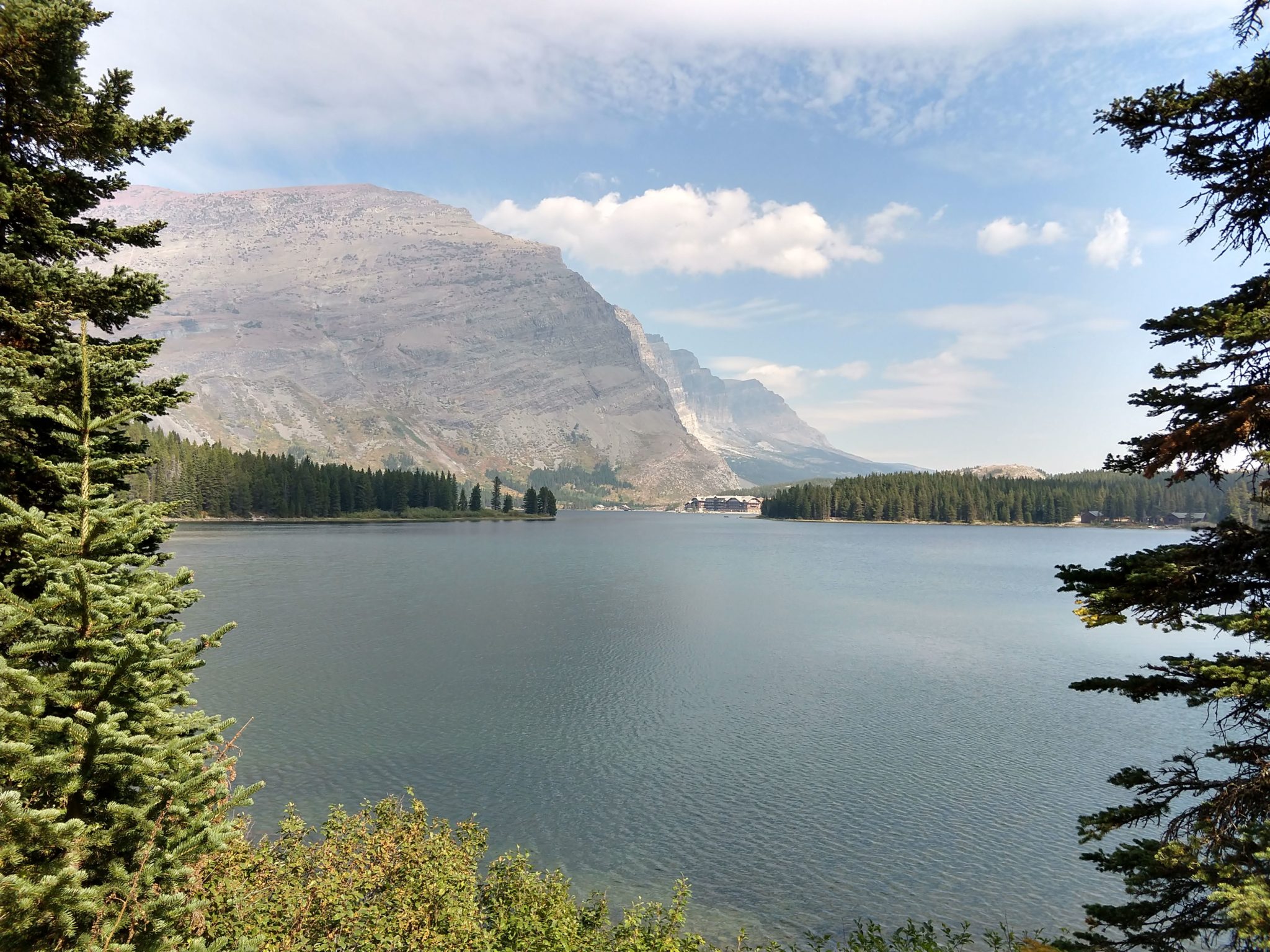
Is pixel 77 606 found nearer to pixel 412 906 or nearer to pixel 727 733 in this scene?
pixel 412 906

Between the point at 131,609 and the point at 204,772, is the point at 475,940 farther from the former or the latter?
the point at 131,609

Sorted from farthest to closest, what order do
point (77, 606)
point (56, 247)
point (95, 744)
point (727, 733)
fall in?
1. point (727, 733)
2. point (56, 247)
3. point (77, 606)
4. point (95, 744)

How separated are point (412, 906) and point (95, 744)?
9.06 meters

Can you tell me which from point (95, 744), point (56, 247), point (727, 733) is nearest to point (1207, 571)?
point (95, 744)

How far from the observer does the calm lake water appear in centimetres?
2378

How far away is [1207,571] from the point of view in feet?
34.7

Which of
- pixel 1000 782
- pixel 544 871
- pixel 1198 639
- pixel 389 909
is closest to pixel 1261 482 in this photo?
pixel 389 909

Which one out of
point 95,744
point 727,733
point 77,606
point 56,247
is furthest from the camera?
point 727,733

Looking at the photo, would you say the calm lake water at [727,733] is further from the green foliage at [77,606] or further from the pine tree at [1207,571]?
the green foliage at [77,606]

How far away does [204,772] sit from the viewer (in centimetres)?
1002

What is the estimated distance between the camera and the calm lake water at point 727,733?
23.8 meters

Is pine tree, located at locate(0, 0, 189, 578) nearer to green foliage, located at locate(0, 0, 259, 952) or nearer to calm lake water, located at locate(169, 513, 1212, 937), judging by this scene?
green foliage, located at locate(0, 0, 259, 952)

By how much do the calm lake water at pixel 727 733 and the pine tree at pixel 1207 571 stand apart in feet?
42.6

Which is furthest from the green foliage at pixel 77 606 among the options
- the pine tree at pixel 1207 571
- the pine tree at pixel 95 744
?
the pine tree at pixel 1207 571
